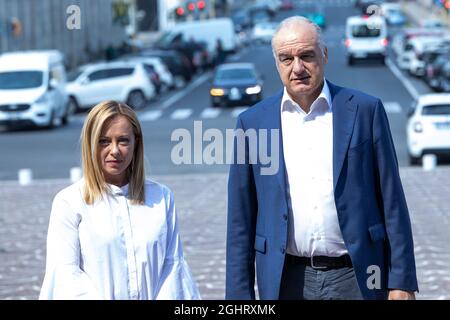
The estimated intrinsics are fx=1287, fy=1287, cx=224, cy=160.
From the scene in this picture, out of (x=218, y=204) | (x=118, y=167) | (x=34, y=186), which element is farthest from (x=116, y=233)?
(x=34, y=186)

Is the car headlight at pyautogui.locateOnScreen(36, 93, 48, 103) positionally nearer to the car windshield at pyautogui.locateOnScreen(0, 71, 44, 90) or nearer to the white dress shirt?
the car windshield at pyautogui.locateOnScreen(0, 71, 44, 90)

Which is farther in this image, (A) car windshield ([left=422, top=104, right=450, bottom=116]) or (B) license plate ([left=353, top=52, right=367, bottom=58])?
(B) license plate ([left=353, top=52, right=367, bottom=58])

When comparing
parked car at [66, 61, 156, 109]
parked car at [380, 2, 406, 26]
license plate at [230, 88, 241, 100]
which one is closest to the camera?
license plate at [230, 88, 241, 100]

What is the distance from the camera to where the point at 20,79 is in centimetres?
3481

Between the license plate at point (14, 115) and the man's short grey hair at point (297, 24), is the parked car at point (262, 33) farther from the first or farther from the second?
the man's short grey hair at point (297, 24)

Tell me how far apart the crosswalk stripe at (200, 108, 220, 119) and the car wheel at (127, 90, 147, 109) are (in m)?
2.77

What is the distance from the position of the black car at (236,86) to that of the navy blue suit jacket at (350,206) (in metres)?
31.9

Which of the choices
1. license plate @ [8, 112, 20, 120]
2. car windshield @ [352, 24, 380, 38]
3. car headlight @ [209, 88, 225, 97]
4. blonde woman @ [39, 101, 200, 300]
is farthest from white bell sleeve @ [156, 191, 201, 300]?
car windshield @ [352, 24, 380, 38]

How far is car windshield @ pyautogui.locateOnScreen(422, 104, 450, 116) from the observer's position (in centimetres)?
2423

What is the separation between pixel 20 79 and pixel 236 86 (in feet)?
22.4

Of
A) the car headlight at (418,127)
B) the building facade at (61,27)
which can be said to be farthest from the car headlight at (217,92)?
the car headlight at (418,127)

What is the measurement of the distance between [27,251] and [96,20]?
173 feet

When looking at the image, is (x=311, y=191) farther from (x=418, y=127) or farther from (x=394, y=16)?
(x=394, y=16)
